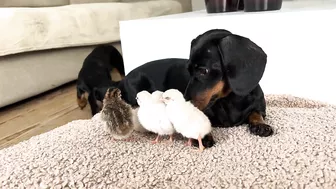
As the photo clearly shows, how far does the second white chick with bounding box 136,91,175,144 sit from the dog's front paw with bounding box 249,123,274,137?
0.88 ft

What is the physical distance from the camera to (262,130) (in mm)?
1215

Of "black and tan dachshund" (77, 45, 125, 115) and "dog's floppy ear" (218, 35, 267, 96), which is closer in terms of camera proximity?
"dog's floppy ear" (218, 35, 267, 96)

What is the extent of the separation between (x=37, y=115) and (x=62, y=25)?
60 cm

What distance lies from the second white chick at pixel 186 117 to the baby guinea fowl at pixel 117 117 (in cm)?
14

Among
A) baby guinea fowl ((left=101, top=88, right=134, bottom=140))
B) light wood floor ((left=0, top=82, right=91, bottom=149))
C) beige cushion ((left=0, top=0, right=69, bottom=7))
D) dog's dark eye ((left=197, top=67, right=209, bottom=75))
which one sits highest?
beige cushion ((left=0, top=0, right=69, bottom=7))

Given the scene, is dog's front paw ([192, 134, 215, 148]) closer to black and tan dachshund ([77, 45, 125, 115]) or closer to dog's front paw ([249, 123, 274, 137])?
dog's front paw ([249, 123, 274, 137])

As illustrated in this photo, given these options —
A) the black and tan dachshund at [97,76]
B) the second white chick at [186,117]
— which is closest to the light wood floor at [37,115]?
the black and tan dachshund at [97,76]

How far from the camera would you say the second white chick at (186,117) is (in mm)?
1090

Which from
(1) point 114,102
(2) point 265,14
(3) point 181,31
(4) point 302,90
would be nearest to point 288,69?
(4) point 302,90

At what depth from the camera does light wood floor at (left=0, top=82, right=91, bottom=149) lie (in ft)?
5.26

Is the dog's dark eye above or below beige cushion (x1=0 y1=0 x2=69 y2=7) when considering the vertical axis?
below

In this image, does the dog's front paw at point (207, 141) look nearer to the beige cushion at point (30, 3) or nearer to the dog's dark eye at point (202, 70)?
the dog's dark eye at point (202, 70)

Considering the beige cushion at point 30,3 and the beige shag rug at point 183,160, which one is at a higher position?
the beige cushion at point 30,3

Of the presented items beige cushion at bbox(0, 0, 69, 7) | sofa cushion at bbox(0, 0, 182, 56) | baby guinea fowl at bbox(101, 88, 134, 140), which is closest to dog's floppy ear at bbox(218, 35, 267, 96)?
baby guinea fowl at bbox(101, 88, 134, 140)
